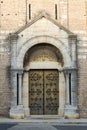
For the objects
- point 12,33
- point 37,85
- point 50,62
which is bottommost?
point 37,85

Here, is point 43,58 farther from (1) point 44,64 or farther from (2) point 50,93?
(2) point 50,93

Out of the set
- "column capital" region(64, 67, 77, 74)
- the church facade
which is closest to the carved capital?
the church facade

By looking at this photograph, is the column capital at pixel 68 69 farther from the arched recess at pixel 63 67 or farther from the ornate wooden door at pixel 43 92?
the ornate wooden door at pixel 43 92

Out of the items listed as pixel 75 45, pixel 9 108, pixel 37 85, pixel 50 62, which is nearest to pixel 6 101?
pixel 9 108

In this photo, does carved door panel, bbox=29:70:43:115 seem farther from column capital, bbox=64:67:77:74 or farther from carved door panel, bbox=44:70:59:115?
column capital, bbox=64:67:77:74

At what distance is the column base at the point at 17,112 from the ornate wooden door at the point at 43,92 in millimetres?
878

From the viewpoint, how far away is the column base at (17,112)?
18.8 metres

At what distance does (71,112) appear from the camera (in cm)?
1900

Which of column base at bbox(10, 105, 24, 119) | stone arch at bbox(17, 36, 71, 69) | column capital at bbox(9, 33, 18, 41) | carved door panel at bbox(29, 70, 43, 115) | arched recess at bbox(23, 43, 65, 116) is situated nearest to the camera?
column base at bbox(10, 105, 24, 119)

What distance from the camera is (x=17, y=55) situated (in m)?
19.3

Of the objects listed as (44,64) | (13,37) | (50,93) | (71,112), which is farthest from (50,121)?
(13,37)

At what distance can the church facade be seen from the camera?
19.2 meters

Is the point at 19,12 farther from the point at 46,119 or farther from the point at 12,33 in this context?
the point at 46,119

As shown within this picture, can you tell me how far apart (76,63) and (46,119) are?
3.30m
